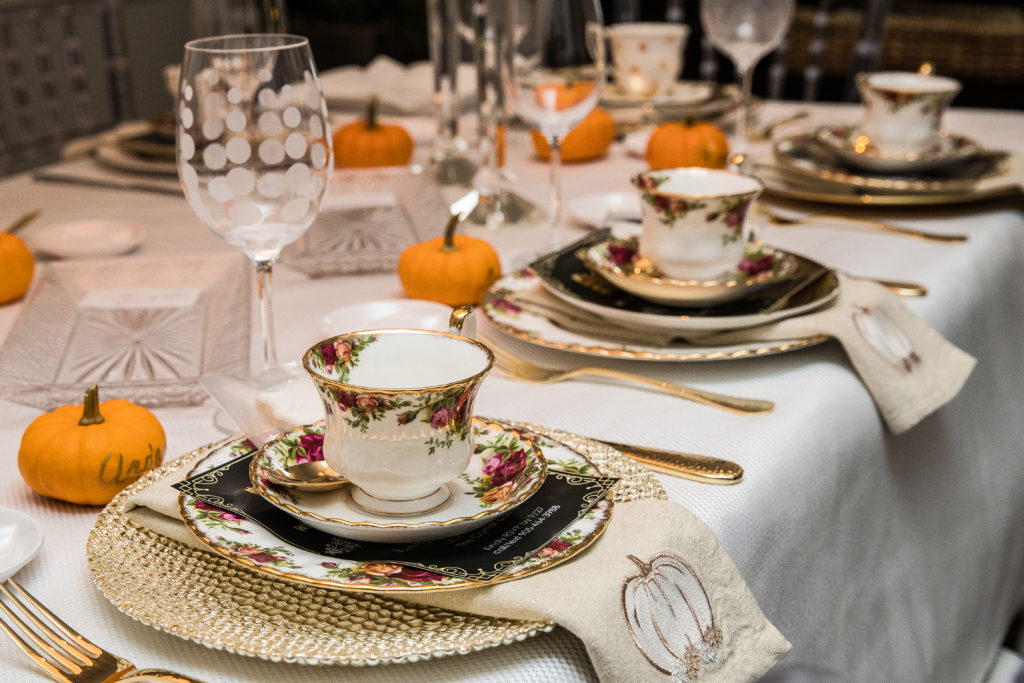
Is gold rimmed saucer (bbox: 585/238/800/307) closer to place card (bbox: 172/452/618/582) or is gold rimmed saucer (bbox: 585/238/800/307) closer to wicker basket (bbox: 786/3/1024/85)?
place card (bbox: 172/452/618/582)

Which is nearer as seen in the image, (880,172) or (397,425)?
(397,425)

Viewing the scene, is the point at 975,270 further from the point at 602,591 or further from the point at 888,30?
the point at 888,30

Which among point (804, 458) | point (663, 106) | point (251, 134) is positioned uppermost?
point (251, 134)

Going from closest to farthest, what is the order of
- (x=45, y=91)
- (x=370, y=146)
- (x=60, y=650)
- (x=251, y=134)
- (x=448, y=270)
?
1. (x=60, y=650)
2. (x=251, y=134)
3. (x=448, y=270)
4. (x=370, y=146)
5. (x=45, y=91)

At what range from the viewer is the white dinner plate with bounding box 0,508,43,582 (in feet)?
1.76

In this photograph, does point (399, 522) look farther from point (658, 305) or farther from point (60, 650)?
point (658, 305)

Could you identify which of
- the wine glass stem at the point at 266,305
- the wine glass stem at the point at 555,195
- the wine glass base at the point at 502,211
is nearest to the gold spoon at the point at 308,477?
the wine glass stem at the point at 266,305

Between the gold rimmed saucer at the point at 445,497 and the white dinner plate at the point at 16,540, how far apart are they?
0.43ft

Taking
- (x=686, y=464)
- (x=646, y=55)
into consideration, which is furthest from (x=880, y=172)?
(x=686, y=464)

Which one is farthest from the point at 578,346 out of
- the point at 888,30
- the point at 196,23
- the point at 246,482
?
the point at 888,30

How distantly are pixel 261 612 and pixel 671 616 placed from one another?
7.7 inches

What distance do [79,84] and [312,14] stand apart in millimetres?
2517

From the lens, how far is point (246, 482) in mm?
550

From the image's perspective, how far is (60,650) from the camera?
0.48 meters
